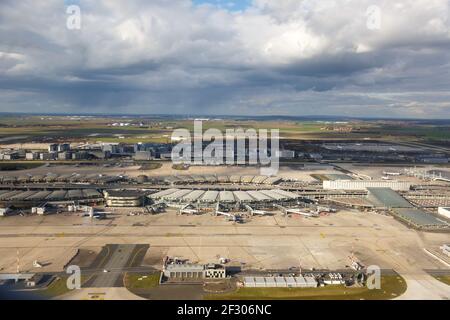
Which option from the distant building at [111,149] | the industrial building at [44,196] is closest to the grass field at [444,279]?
the industrial building at [44,196]

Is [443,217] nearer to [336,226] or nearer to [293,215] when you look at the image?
[336,226]

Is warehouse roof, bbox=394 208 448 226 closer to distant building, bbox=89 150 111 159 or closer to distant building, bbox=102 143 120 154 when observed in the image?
distant building, bbox=89 150 111 159

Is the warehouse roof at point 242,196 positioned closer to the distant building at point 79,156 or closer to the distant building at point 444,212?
the distant building at point 444,212

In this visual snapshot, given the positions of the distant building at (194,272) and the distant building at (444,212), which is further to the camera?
the distant building at (444,212)

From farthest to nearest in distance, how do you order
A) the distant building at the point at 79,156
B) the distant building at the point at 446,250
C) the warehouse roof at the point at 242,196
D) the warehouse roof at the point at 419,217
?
the distant building at the point at 79,156 → the warehouse roof at the point at 242,196 → the warehouse roof at the point at 419,217 → the distant building at the point at 446,250

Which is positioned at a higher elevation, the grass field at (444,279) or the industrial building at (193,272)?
the industrial building at (193,272)

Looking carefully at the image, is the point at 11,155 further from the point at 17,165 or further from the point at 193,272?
the point at 193,272

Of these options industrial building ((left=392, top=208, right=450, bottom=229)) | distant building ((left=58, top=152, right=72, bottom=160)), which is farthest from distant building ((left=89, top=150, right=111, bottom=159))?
industrial building ((left=392, top=208, right=450, bottom=229))
